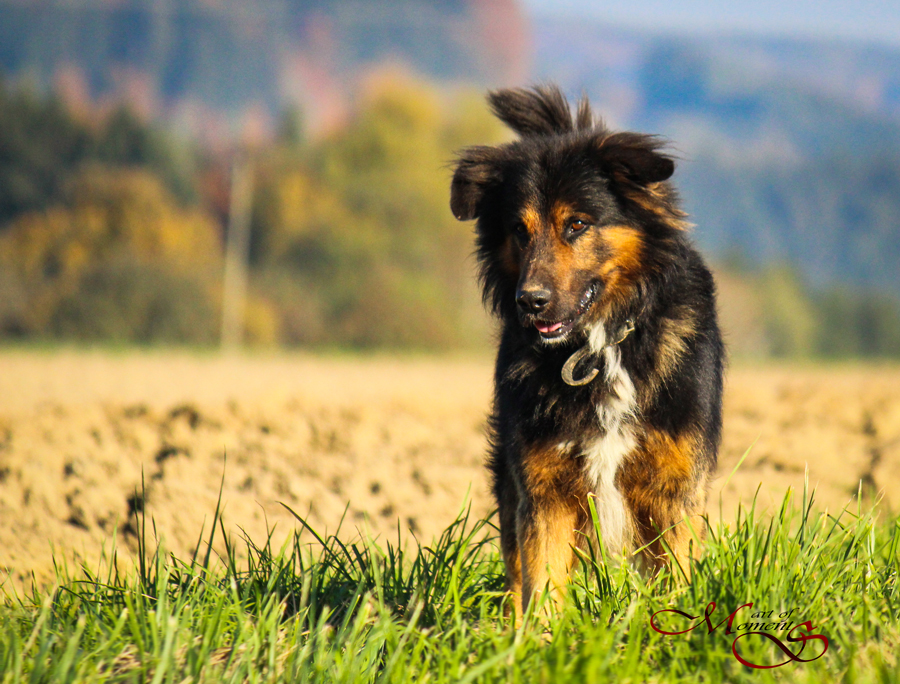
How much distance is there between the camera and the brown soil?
17.0 feet

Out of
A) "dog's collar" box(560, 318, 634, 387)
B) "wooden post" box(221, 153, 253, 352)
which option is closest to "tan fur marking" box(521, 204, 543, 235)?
"dog's collar" box(560, 318, 634, 387)

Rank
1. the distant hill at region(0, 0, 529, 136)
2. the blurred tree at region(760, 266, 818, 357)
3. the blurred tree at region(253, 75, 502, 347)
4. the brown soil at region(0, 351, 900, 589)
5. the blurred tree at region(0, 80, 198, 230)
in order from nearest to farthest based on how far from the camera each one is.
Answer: the brown soil at region(0, 351, 900, 589)
the blurred tree at region(253, 75, 502, 347)
the blurred tree at region(0, 80, 198, 230)
the blurred tree at region(760, 266, 818, 357)
the distant hill at region(0, 0, 529, 136)

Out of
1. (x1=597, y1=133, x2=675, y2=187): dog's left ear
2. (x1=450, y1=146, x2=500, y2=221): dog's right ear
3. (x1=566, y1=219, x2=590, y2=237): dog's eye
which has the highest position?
(x1=597, y1=133, x2=675, y2=187): dog's left ear

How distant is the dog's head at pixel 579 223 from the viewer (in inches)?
139

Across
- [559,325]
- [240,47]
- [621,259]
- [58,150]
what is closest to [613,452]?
[559,325]

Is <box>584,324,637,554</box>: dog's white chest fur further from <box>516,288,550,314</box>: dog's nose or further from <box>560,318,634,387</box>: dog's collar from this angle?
<box>516,288,550,314</box>: dog's nose

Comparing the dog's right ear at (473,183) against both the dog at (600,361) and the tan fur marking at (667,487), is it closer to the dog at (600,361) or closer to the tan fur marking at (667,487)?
the dog at (600,361)

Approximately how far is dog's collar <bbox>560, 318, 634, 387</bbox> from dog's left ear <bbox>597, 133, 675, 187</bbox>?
0.64m

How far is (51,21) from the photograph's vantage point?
54375mm

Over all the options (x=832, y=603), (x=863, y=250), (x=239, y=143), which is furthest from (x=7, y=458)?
(x=863, y=250)

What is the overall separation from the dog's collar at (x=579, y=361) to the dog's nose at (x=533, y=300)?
0.96 feet

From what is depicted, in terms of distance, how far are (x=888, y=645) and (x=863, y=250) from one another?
66072mm

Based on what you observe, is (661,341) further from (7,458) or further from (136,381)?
(136,381)

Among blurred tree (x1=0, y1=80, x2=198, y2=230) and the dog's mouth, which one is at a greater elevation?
blurred tree (x1=0, y1=80, x2=198, y2=230)
